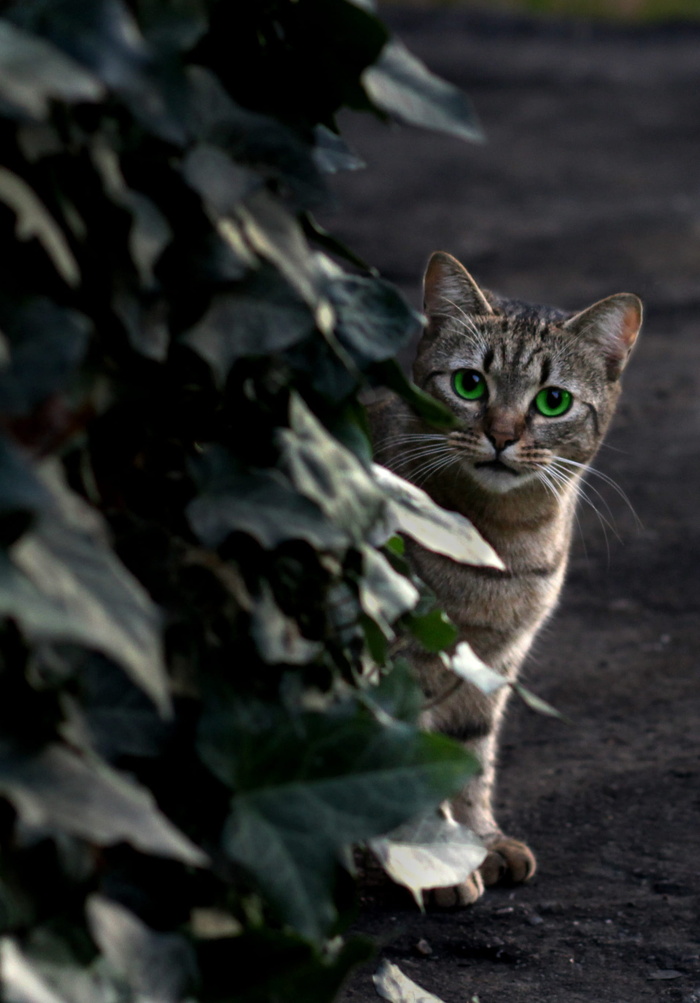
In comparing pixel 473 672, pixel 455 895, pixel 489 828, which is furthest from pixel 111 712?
pixel 489 828

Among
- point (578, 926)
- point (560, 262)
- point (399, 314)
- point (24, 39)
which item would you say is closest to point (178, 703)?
point (399, 314)

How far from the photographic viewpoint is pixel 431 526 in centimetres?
158

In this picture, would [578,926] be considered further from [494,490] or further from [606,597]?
[606,597]

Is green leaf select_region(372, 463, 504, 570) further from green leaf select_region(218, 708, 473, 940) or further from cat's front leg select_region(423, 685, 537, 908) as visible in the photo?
cat's front leg select_region(423, 685, 537, 908)

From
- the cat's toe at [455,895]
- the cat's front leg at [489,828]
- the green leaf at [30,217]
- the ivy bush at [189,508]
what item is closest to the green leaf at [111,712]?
the ivy bush at [189,508]

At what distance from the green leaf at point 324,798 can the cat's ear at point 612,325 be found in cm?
202

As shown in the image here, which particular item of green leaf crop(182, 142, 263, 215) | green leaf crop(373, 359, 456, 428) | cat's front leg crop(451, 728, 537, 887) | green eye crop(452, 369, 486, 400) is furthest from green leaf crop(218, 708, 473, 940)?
green eye crop(452, 369, 486, 400)

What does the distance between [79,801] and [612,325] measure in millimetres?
2474

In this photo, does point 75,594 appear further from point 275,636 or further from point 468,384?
point 468,384

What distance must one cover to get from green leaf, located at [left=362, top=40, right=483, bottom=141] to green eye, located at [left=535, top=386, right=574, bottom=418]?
1.82m

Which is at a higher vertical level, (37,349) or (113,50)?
(113,50)

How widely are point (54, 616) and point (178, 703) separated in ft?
1.16

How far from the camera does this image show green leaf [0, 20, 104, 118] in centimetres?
92

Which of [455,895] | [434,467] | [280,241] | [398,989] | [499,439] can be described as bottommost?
[455,895]
